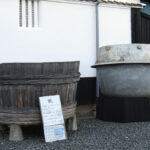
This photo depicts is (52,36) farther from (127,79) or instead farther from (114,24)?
(127,79)

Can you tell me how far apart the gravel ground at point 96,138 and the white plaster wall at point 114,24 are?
194 cm

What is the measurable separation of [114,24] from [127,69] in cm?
154

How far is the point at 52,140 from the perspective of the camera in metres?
3.46

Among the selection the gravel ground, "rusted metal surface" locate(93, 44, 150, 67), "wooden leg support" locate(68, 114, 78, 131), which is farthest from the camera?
"rusted metal surface" locate(93, 44, 150, 67)

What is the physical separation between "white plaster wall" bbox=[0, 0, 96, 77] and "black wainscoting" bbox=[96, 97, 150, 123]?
0.97m

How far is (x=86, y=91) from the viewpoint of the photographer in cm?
527

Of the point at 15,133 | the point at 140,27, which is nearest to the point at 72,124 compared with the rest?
the point at 15,133

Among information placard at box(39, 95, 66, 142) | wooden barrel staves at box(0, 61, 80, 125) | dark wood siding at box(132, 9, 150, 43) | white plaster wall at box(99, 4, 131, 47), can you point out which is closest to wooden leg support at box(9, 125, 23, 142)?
wooden barrel staves at box(0, 61, 80, 125)

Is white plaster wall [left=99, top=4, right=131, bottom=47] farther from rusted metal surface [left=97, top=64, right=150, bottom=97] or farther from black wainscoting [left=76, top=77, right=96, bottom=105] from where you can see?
rusted metal surface [left=97, top=64, right=150, bottom=97]

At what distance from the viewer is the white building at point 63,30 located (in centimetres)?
468

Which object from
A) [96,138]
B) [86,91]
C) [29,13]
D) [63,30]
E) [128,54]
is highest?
[29,13]

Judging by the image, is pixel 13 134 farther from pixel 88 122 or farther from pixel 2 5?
pixel 2 5

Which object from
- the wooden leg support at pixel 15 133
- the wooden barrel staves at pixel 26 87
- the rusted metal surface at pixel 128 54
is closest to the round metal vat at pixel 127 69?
the rusted metal surface at pixel 128 54

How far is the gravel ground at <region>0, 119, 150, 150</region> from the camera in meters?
3.24
